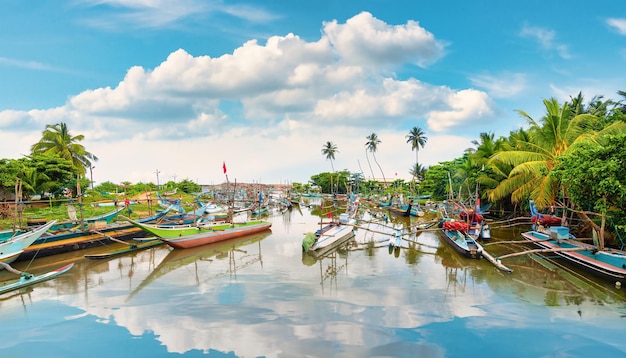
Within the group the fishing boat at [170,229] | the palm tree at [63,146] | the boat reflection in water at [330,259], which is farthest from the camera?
the palm tree at [63,146]

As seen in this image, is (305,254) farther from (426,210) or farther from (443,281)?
(426,210)

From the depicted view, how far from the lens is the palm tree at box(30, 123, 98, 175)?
98.2 ft

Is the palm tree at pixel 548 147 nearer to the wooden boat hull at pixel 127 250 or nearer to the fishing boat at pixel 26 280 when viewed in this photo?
the wooden boat hull at pixel 127 250

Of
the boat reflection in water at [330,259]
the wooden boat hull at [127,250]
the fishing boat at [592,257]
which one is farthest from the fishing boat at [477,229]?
the wooden boat hull at [127,250]

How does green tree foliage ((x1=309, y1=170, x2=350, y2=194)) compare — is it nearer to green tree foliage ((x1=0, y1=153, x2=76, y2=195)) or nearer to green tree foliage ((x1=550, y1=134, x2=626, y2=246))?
green tree foliage ((x1=0, y1=153, x2=76, y2=195))

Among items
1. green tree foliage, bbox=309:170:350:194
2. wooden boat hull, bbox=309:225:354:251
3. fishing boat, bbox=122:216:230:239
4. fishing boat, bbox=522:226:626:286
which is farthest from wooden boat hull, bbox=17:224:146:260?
green tree foliage, bbox=309:170:350:194

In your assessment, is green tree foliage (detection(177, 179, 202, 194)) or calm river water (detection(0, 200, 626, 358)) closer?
calm river water (detection(0, 200, 626, 358))

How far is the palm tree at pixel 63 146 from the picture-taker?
29922 mm

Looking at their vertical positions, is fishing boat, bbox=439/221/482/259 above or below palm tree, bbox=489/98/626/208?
below

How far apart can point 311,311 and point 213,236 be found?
33.4 ft

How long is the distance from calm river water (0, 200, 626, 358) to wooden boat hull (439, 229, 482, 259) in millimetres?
379

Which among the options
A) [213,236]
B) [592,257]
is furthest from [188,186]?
[592,257]

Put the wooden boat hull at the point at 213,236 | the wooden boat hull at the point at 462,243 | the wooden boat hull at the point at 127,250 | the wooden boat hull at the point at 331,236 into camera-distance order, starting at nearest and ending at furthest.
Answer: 1. the wooden boat hull at the point at 462,243
2. the wooden boat hull at the point at 127,250
3. the wooden boat hull at the point at 331,236
4. the wooden boat hull at the point at 213,236

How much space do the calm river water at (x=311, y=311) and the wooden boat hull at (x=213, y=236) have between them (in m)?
1.93
